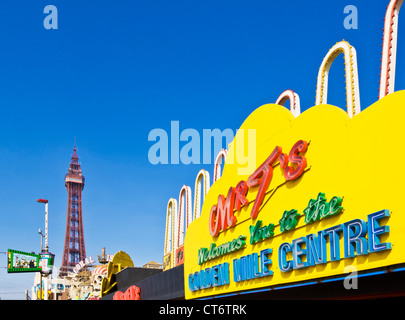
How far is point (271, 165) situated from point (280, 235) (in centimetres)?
200

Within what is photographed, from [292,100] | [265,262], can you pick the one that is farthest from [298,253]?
[292,100]

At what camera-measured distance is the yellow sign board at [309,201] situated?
8523 mm

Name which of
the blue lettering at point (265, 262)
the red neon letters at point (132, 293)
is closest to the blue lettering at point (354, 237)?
the blue lettering at point (265, 262)

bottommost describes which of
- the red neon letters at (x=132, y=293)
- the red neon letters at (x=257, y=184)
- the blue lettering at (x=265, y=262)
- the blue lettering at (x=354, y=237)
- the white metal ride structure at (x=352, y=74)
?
the red neon letters at (x=132, y=293)

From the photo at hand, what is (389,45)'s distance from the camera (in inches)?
419

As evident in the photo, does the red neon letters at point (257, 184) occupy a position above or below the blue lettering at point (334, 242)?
above

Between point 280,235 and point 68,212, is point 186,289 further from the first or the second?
point 68,212

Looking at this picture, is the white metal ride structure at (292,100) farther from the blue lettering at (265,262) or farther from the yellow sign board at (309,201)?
the blue lettering at (265,262)

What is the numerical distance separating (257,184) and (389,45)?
5.20 metres

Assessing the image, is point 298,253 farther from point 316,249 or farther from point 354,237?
point 354,237

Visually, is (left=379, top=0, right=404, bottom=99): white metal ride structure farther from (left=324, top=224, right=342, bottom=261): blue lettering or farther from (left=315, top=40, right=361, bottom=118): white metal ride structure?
(left=324, top=224, right=342, bottom=261): blue lettering

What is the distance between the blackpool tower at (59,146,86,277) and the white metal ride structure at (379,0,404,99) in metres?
134

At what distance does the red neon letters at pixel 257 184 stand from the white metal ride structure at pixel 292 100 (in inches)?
63.7
